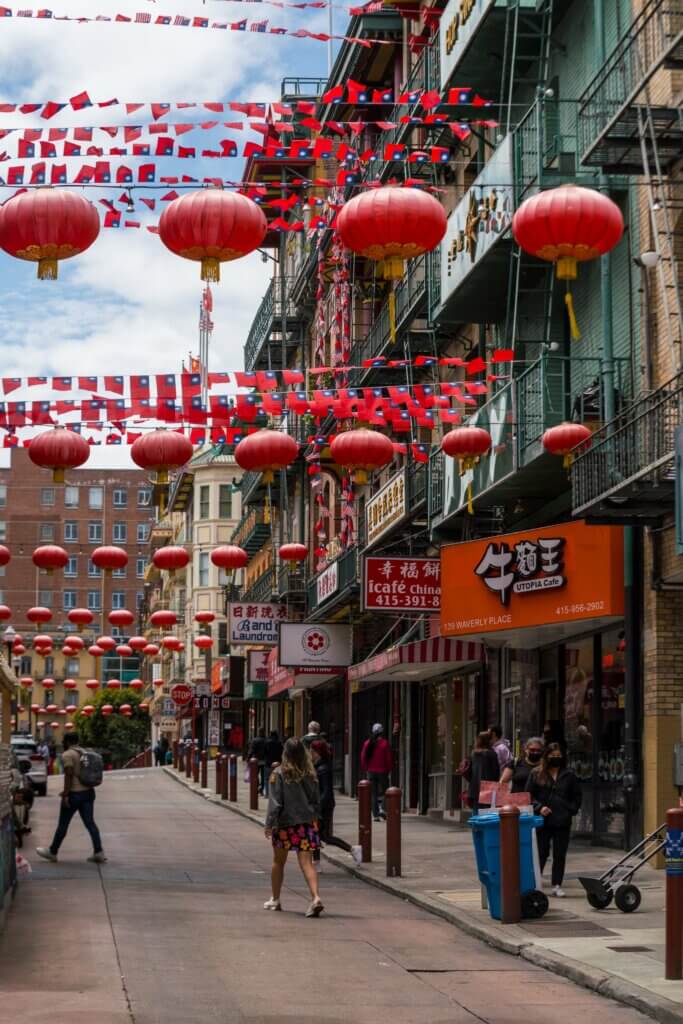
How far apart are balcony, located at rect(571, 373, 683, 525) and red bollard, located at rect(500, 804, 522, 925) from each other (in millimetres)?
4425

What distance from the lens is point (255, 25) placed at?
48.1 feet

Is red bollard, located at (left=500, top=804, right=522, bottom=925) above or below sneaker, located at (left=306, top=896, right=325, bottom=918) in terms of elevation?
above

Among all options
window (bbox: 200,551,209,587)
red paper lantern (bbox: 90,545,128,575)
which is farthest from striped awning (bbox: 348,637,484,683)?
window (bbox: 200,551,209,587)

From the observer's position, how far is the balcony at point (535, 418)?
827 inches

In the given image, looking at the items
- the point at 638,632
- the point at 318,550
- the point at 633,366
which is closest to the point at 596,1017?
the point at 638,632

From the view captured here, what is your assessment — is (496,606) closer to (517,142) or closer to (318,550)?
(517,142)

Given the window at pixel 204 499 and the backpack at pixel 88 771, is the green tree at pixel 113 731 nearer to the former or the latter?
the window at pixel 204 499

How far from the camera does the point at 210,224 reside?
1303 cm

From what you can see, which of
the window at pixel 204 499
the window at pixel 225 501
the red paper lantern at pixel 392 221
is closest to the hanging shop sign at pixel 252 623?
the red paper lantern at pixel 392 221

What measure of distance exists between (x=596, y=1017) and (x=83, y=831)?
1758 centimetres

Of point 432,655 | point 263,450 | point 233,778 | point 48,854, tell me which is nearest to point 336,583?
point 233,778

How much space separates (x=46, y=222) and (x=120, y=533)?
140866 millimetres

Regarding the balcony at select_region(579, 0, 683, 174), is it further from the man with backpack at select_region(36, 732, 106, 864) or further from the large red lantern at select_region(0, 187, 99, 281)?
the man with backpack at select_region(36, 732, 106, 864)

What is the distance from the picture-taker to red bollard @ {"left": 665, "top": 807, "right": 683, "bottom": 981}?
10.8 metres
